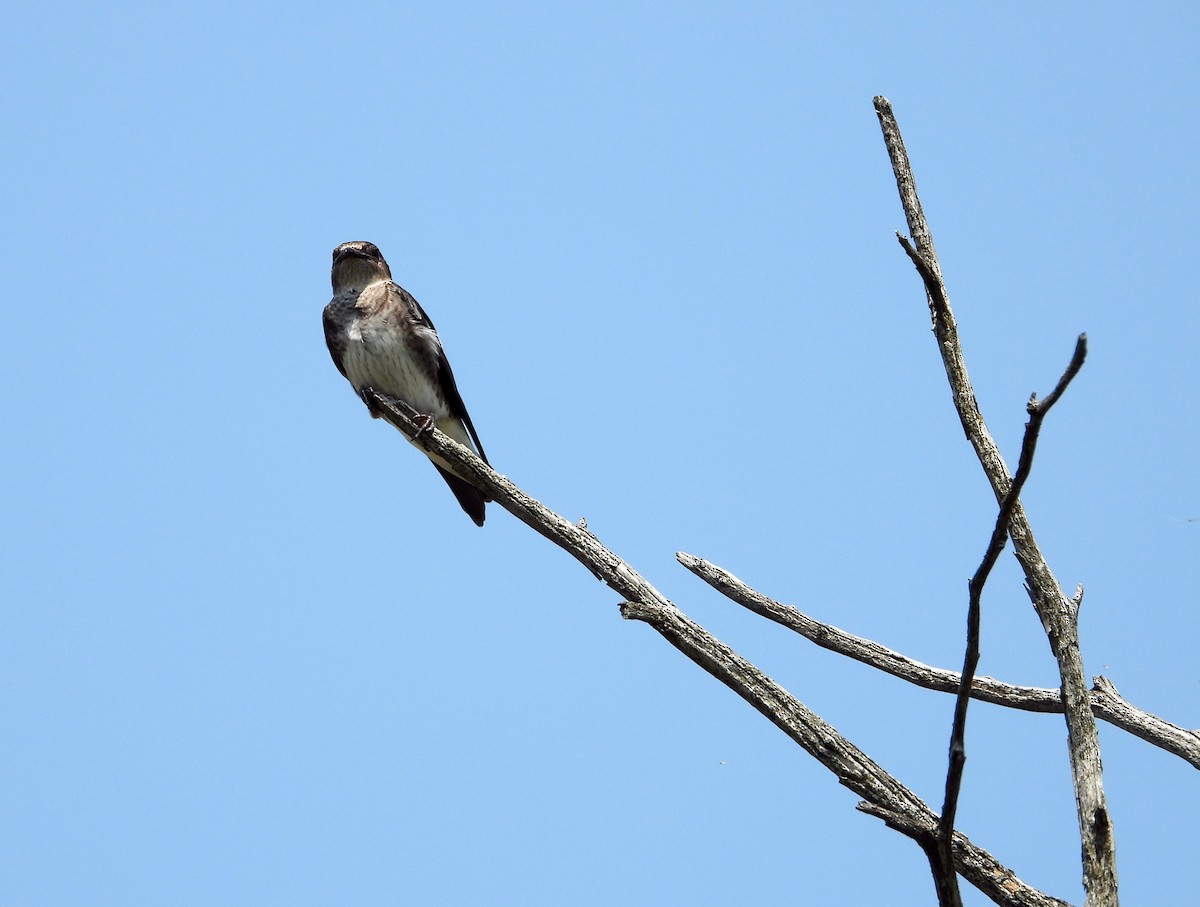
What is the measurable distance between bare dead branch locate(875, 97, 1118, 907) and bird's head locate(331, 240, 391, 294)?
14.4 feet

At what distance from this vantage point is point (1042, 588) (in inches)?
156

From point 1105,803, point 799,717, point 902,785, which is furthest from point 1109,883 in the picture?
point 799,717

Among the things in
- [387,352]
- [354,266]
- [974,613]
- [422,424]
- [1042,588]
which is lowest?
[974,613]

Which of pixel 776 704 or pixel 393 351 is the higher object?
pixel 393 351

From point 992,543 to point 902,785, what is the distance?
1.21m

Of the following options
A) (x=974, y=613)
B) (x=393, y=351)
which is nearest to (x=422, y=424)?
(x=393, y=351)

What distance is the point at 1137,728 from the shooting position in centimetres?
476

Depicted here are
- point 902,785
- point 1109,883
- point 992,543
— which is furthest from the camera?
point 902,785

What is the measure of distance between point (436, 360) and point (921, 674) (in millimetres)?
3827

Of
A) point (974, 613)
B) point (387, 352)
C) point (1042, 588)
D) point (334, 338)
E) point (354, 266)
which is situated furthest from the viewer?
point (354, 266)

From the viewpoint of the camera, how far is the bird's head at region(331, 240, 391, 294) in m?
7.78

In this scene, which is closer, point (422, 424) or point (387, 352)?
point (422, 424)

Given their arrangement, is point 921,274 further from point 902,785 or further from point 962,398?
point 902,785

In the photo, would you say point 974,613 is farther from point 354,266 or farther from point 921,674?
point 354,266
